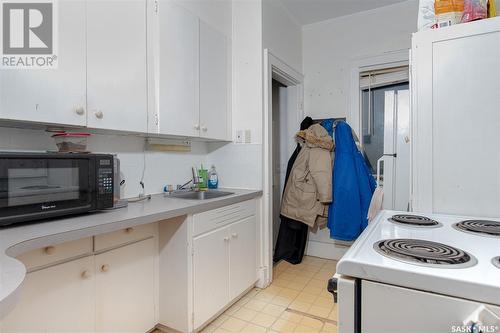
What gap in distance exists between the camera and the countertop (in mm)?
633

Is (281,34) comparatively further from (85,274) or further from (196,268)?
(85,274)

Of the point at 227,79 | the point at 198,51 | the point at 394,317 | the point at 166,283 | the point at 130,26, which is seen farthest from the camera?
the point at 227,79

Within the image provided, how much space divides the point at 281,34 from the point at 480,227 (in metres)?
2.37

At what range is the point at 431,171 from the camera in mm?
1319

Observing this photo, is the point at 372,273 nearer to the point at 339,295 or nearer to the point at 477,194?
the point at 339,295

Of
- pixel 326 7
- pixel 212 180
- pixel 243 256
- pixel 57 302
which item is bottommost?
pixel 243 256

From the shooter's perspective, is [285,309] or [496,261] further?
[285,309]

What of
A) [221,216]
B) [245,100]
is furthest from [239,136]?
[221,216]

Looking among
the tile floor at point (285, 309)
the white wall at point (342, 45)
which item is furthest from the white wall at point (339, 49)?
the tile floor at point (285, 309)

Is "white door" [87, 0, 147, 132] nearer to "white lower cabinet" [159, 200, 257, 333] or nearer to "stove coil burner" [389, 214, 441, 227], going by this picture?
"white lower cabinet" [159, 200, 257, 333]

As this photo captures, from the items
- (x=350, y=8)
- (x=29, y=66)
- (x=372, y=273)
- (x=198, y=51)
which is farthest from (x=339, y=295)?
(x=350, y=8)

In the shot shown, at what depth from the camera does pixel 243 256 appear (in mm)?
2113

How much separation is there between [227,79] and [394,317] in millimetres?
2149

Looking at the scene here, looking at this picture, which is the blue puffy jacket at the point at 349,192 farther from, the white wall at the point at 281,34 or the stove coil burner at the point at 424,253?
the stove coil burner at the point at 424,253
